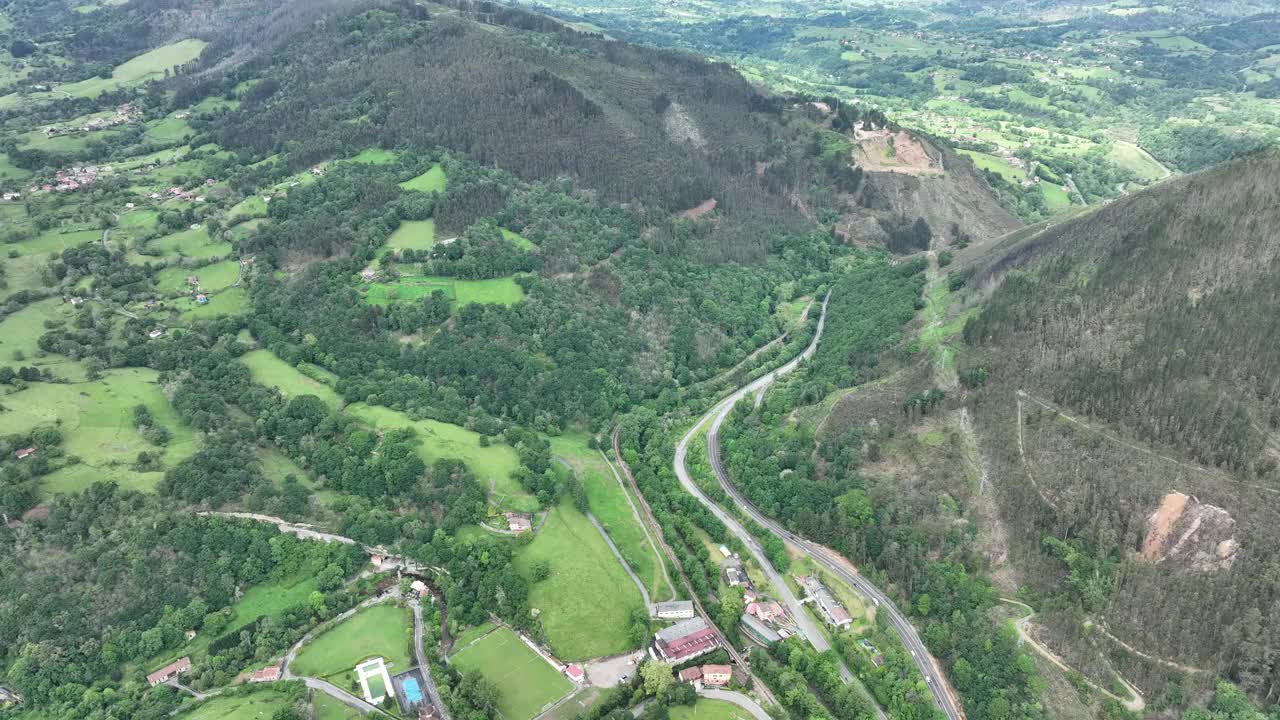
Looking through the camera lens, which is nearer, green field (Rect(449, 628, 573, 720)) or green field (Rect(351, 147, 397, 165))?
green field (Rect(449, 628, 573, 720))

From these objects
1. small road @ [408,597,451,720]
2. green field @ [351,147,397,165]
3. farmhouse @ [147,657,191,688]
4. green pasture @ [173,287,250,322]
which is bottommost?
farmhouse @ [147,657,191,688]

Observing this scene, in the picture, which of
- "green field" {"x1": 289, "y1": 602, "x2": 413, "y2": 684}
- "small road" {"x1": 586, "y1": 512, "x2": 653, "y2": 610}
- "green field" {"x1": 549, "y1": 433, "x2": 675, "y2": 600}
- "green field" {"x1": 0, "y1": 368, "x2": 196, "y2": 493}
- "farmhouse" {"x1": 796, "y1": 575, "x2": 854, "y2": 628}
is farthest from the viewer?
"green field" {"x1": 549, "y1": 433, "x2": 675, "y2": 600}

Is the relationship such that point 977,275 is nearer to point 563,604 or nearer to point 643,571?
point 643,571

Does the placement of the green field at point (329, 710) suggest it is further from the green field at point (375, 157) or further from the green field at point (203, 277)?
the green field at point (375, 157)

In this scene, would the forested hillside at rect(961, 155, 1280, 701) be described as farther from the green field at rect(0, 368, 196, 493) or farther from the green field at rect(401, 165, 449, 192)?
the green field at rect(0, 368, 196, 493)

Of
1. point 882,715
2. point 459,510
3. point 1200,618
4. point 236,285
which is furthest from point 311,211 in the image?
point 1200,618

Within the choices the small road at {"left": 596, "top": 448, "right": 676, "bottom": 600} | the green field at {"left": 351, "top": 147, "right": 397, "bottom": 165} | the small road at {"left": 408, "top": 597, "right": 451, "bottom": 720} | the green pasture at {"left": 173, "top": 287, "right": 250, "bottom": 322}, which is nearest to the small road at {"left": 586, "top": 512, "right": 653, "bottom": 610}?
the small road at {"left": 596, "top": 448, "right": 676, "bottom": 600}
